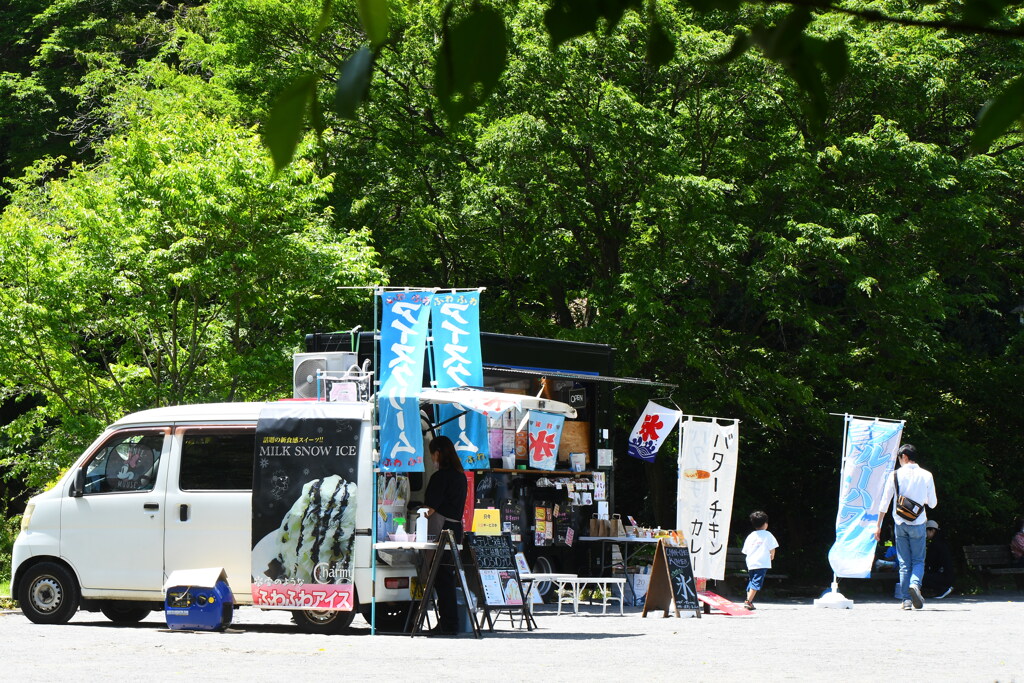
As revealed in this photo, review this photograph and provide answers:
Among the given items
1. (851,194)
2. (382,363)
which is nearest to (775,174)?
(851,194)

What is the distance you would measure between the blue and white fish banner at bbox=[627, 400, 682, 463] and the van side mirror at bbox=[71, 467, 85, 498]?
8.07 m

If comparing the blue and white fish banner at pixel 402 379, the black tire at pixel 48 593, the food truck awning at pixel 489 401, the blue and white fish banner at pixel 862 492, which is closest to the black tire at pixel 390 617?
the blue and white fish banner at pixel 402 379

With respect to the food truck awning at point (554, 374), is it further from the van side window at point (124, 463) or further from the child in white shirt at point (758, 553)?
the van side window at point (124, 463)

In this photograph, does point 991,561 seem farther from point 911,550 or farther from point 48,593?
point 48,593

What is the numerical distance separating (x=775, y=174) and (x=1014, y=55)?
168 inches

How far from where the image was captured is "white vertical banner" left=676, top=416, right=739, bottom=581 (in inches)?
637

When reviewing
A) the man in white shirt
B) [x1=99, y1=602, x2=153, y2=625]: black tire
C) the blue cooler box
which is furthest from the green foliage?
the man in white shirt

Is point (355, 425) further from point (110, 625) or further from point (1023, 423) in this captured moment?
point (1023, 423)

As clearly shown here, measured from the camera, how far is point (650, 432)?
18.0 metres

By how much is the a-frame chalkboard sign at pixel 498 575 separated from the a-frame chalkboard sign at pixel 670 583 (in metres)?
1.92

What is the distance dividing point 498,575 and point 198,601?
277 centimetres

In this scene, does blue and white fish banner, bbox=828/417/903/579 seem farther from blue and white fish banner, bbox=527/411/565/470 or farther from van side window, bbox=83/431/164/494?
van side window, bbox=83/431/164/494

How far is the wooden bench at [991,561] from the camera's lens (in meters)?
21.0

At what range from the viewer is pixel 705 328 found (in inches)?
822
